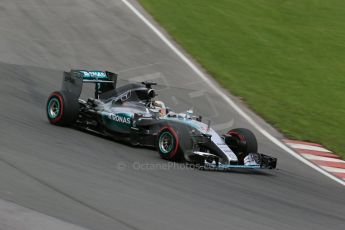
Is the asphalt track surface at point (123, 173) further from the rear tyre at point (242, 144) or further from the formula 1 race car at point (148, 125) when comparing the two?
the rear tyre at point (242, 144)

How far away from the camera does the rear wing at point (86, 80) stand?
1431 centimetres

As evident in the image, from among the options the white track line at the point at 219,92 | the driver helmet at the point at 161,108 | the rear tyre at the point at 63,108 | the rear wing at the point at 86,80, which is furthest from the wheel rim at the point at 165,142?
the white track line at the point at 219,92

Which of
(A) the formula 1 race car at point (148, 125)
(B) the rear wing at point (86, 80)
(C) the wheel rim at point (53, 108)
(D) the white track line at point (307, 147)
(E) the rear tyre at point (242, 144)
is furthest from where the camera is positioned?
(D) the white track line at point (307, 147)

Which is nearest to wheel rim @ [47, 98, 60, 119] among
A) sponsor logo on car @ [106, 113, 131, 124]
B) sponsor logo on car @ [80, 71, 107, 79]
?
sponsor logo on car @ [80, 71, 107, 79]

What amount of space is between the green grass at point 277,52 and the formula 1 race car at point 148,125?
374cm

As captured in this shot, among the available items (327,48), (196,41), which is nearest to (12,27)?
(196,41)

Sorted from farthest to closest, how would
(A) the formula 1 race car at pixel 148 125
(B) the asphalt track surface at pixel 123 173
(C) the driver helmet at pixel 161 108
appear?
(C) the driver helmet at pixel 161 108, (A) the formula 1 race car at pixel 148 125, (B) the asphalt track surface at pixel 123 173

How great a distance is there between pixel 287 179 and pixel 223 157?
4.19 ft

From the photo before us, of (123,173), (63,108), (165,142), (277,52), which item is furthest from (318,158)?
(277,52)

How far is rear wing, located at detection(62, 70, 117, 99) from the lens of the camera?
14.3 metres

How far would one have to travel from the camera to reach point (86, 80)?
14.3 meters

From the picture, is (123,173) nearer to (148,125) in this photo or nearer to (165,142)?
(165,142)

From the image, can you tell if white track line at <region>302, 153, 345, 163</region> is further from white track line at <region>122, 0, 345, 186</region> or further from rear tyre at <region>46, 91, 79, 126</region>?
rear tyre at <region>46, 91, 79, 126</region>

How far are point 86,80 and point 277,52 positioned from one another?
10.8m
